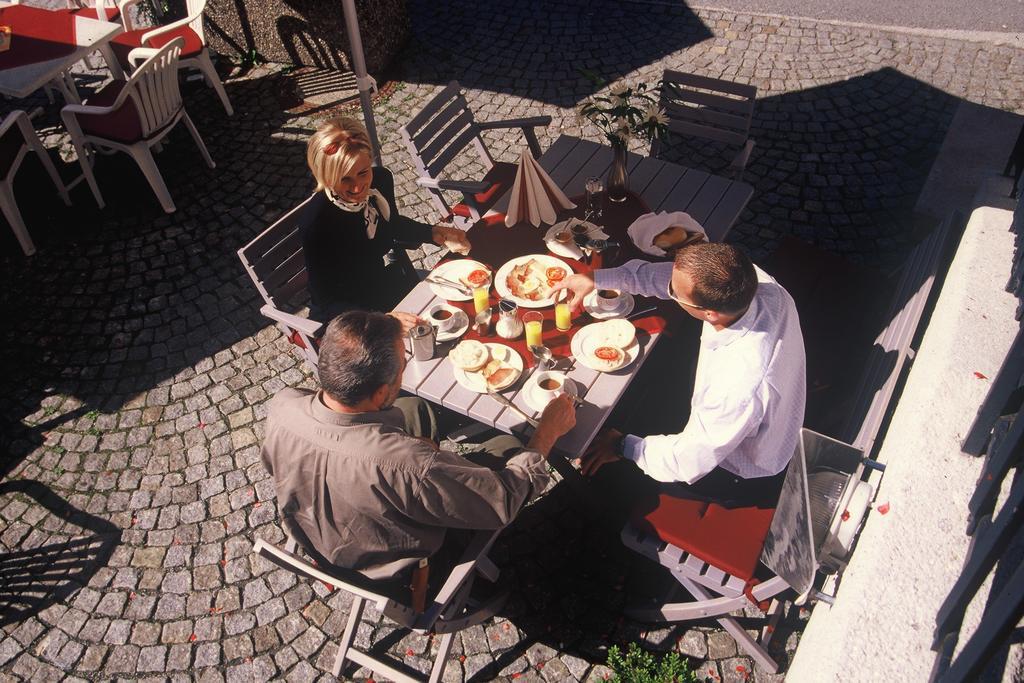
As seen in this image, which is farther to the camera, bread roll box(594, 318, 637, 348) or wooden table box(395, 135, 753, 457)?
bread roll box(594, 318, 637, 348)

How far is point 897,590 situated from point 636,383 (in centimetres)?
178

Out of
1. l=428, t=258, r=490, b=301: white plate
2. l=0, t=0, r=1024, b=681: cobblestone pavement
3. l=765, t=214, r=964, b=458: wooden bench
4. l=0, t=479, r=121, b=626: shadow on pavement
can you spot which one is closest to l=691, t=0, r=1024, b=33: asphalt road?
l=0, t=0, r=1024, b=681: cobblestone pavement

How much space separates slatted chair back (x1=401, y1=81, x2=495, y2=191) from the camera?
208 inches

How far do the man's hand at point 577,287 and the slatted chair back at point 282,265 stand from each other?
1463 millimetres

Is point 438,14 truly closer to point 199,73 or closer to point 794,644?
point 199,73

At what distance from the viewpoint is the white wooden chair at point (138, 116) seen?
5938 millimetres

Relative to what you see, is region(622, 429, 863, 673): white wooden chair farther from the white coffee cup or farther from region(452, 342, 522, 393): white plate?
the white coffee cup

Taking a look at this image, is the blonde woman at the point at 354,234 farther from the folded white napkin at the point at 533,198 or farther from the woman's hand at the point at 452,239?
the folded white napkin at the point at 533,198

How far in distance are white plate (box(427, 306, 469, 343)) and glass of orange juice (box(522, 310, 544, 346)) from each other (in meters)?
0.32

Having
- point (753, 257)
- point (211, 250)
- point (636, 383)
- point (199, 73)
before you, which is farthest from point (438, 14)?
point (636, 383)

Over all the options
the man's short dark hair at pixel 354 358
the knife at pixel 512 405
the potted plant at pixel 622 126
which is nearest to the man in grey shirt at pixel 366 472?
the man's short dark hair at pixel 354 358

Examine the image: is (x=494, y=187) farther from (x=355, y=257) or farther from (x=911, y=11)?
(x=911, y=11)

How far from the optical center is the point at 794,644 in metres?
3.80

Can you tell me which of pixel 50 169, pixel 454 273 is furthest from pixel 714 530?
pixel 50 169
